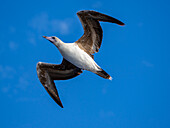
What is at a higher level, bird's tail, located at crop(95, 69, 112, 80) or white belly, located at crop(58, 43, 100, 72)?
white belly, located at crop(58, 43, 100, 72)

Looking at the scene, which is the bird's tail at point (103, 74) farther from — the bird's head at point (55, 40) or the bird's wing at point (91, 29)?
the bird's head at point (55, 40)

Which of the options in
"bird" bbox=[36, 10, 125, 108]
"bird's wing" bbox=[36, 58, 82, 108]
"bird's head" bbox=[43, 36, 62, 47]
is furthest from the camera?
"bird's wing" bbox=[36, 58, 82, 108]

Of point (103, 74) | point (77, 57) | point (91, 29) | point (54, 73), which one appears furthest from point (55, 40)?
point (103, 74)

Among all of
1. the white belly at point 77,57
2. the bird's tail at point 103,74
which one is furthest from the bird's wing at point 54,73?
the bird's tail at point 103,74

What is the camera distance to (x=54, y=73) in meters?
16.3

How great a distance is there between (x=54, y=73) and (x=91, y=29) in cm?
323

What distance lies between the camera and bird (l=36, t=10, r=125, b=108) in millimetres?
14719

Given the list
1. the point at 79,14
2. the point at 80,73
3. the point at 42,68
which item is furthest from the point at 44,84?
the point at 79,14

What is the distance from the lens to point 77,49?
1499 centimetres

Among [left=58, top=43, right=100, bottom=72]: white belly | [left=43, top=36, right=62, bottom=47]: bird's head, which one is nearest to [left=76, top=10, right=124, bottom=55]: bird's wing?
[left=58, top=43, right=100, bottom=72]: white belly

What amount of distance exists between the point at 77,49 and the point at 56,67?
6.24 feet

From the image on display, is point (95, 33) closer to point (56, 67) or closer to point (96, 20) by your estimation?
point (96, 20)

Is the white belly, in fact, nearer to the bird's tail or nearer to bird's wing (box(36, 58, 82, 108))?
the bird's tail

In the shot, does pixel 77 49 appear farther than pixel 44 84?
No
